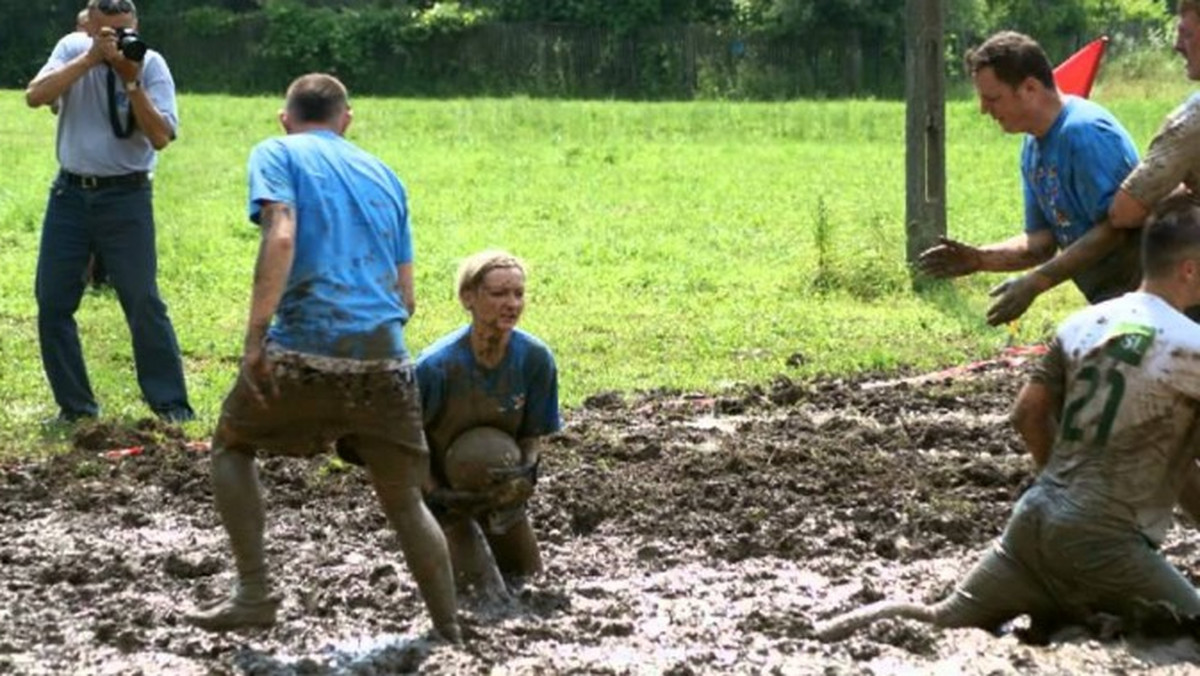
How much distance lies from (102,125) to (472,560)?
4.72m

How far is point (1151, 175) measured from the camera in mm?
8336

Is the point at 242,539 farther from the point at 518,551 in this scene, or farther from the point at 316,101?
the point at 316,101

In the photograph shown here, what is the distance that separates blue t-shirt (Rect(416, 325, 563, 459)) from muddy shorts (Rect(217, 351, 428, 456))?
621 millimetres

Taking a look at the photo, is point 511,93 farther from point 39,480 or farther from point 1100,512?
point 1100,512

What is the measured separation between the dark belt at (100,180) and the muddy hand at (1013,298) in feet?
17.4

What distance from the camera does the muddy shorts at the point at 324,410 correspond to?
24.8 feet

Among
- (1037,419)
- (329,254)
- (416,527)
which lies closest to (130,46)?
(329,254)

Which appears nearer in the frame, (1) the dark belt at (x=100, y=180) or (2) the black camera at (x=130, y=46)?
(2) the black camera at (x=130, y=46)

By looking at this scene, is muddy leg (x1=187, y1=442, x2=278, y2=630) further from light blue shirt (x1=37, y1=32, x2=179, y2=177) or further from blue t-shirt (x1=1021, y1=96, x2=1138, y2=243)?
light blue shirt (x1=37, y1=32, x2=179, y2=177)

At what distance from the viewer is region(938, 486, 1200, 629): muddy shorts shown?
7266 mm

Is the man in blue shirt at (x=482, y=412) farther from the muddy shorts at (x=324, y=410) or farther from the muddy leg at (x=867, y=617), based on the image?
the muddy leg at (x=867, y=617)

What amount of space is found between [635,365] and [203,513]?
4863 millimetres

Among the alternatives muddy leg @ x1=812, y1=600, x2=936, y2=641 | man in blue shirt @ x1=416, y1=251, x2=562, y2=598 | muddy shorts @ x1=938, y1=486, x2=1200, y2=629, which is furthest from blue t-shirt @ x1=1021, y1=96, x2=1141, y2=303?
man in blue shirt @ x1=416, y1=251, x2=562, y2=598

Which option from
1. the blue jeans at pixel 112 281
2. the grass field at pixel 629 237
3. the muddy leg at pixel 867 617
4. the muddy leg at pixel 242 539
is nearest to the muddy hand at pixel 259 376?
the muddy leg at pixel 242 539
